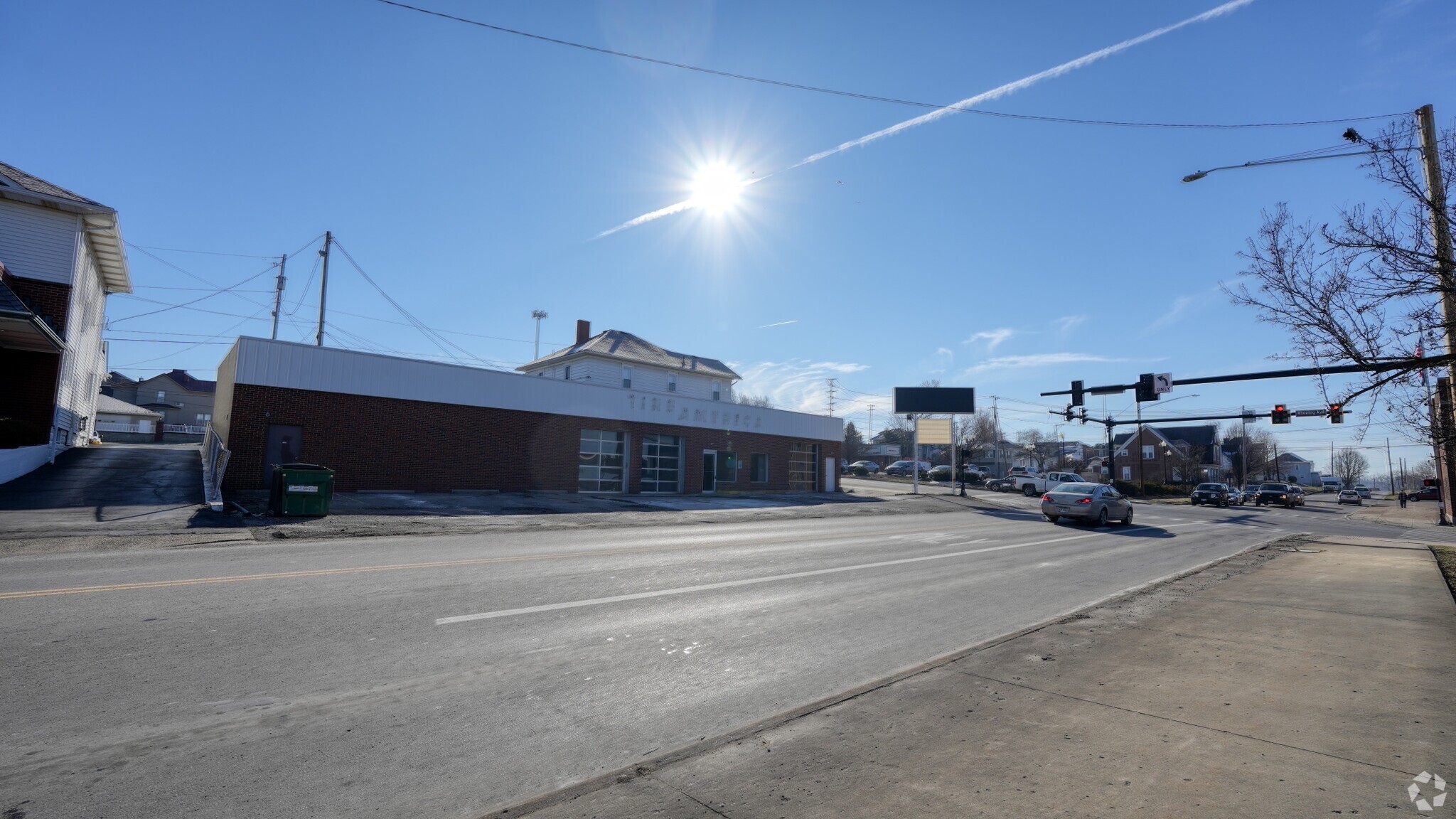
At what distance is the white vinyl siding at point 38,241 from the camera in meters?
22.1

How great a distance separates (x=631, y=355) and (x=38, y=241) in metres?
27.1

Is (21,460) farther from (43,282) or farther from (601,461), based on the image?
(601,461)

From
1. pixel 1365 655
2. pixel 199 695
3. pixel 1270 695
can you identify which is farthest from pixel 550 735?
pixel 1365 655

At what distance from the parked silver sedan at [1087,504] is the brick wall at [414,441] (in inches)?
734

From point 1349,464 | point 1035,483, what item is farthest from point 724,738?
point 1349,464

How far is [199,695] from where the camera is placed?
15.1 feet

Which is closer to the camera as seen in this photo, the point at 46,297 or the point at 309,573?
the point at 309,573

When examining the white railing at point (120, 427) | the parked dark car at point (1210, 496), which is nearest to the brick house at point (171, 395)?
the white railing at point (120, 427)

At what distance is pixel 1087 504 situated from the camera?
73.5ft

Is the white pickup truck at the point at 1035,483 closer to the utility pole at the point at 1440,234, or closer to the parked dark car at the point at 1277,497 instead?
the parked dark car at the point at 1277,497

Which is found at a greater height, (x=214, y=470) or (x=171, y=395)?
(x=171, y=395)

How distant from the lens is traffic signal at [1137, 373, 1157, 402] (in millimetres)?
23219

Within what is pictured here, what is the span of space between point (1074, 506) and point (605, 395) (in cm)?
1990

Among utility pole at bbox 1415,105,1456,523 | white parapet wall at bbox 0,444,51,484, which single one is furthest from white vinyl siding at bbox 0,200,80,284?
utility pole at bbox 1415,105,1456,523
